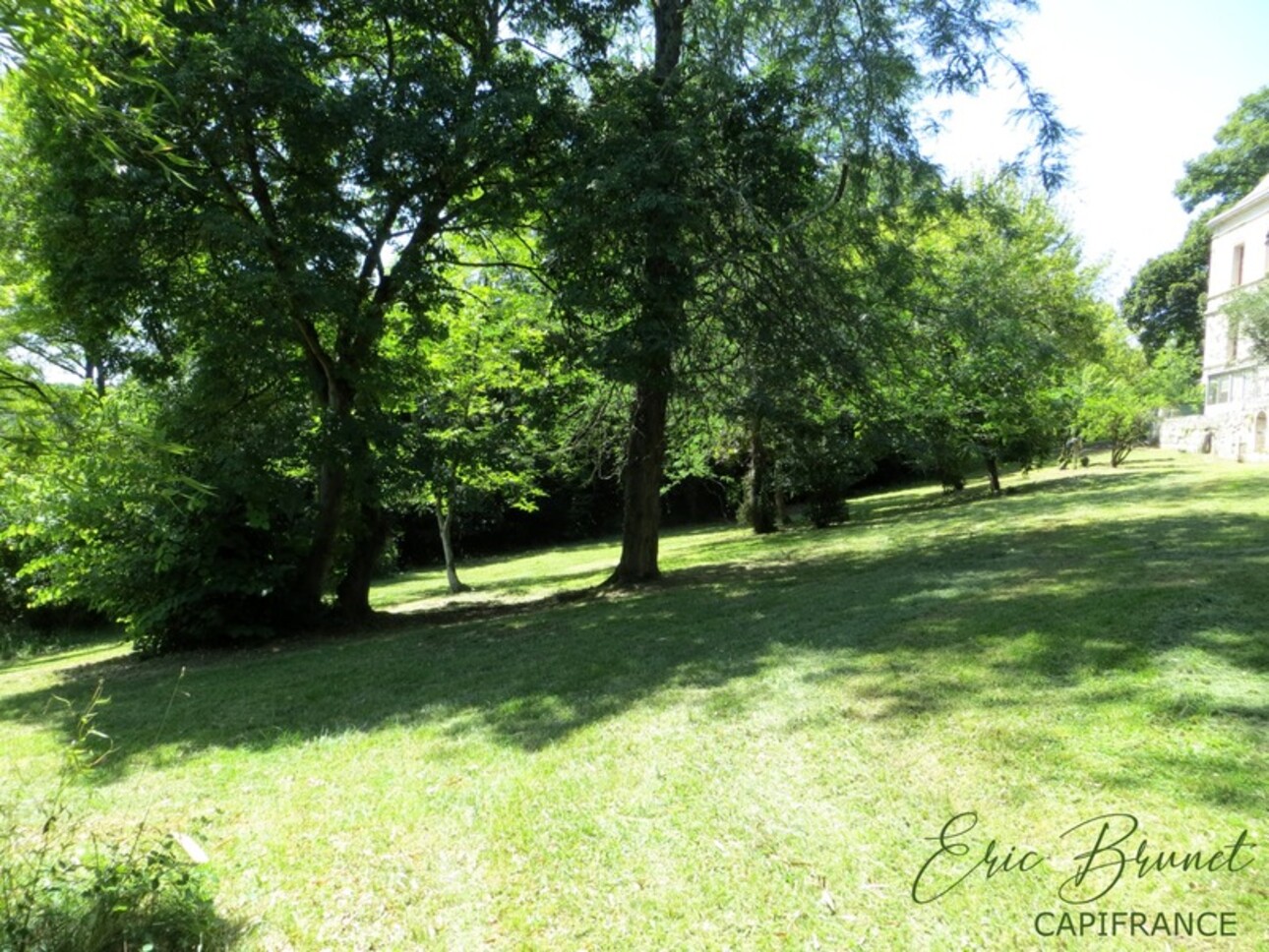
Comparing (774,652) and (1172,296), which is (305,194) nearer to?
(774,652)

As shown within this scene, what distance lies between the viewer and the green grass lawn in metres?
2.79

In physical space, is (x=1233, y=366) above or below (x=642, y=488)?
above

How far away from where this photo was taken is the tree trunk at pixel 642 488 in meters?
11.2

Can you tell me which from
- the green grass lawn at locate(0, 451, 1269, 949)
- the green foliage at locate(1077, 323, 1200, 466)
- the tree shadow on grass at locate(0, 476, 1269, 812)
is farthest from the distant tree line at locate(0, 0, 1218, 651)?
the green foliage at locate(1077, 323, 1200, 466)

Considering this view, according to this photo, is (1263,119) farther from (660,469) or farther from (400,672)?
(400,672)

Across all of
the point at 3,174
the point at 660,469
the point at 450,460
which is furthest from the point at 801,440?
the point at 3,174

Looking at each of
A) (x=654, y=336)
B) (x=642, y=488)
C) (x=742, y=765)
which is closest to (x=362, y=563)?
(x=642, y=488)

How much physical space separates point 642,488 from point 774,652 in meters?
5.64

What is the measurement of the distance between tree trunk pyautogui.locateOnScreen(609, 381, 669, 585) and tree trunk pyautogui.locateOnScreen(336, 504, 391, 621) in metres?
3.47

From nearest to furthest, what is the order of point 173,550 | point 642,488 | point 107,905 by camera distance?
point 107,905 < point 173,550 < point 642,488

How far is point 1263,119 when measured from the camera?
39344 millimetres

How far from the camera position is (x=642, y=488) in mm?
11500

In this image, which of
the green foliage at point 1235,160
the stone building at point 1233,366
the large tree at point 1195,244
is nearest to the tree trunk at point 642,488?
the stone building at point 1233,366

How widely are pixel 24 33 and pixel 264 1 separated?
24.6 feet
